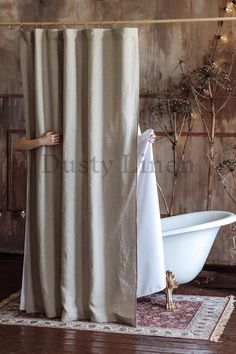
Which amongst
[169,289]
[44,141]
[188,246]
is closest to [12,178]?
[188,246]

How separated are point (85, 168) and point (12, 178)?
2.45 m

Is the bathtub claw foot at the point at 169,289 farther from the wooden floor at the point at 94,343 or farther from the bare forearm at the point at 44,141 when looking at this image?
the bare forearm at the point at 44,141

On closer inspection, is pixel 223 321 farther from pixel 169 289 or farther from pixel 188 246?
pixel 188 246

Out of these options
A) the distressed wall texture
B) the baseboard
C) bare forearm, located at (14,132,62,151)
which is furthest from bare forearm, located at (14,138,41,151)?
the baseboard

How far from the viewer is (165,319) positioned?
4129 millimetres

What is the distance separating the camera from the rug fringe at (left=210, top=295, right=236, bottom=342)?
374cm

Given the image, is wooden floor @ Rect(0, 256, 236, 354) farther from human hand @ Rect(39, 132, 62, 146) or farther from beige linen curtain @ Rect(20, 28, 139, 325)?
human hand @ Rect(39, 132, 62, 146)

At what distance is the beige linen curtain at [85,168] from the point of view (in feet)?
12.7

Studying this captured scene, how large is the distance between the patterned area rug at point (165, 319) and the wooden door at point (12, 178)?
5.26 feet

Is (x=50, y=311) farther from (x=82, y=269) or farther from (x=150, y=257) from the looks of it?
(x=150, y=257)

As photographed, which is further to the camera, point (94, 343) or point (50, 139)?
point (50, 139)

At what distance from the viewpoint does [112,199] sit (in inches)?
154

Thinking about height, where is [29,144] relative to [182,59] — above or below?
below

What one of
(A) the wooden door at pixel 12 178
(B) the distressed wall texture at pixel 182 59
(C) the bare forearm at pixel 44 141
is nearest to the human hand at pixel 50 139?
(C) the bare forearm at pixel 44 141
